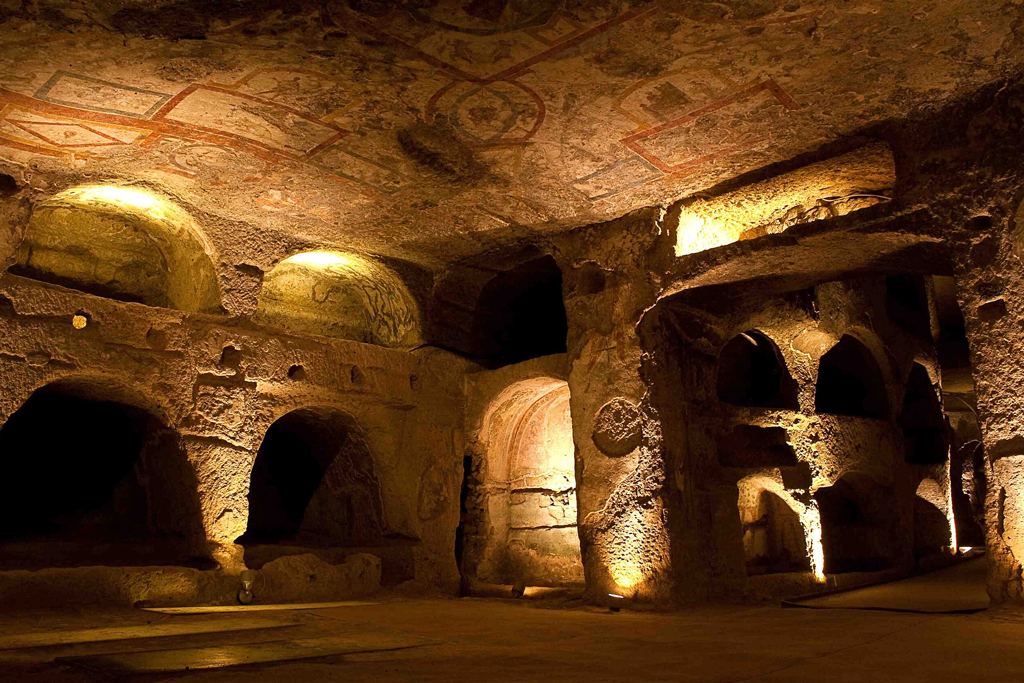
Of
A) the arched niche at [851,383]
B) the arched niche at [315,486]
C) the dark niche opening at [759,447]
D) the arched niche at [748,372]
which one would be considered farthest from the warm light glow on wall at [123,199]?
the arched niche at [851,383]

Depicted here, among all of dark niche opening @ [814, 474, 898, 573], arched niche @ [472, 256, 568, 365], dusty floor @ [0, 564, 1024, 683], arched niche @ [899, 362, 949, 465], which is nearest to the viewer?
dusty floor @ [0, 564, 1024, 683]

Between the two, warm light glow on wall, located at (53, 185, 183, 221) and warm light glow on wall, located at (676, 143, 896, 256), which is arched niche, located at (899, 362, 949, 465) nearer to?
warm light glow on wall, located at (676, 143, 896, 256)

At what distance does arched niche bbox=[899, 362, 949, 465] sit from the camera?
10.8 meters

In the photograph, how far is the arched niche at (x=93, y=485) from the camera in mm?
6746

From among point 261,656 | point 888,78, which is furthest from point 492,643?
point 888,78

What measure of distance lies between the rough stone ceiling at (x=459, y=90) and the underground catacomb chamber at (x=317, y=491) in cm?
250

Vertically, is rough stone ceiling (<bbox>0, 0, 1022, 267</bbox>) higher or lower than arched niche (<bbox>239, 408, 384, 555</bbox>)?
higher

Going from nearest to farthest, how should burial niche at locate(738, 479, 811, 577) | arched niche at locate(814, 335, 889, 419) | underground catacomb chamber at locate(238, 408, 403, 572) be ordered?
underground catacomb chamber at locate(238, 408, 403, 572) → burial niche at locate(738, 479, 811, 577) → arched niche at locate(814, 335, 889, 419)

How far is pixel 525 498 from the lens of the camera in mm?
9203

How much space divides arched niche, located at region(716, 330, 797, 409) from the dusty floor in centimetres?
461

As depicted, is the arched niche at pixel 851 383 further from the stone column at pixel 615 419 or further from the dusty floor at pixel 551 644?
the dusty floor at pixel 551 644

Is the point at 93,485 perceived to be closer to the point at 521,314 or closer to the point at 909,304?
the point at 521,314

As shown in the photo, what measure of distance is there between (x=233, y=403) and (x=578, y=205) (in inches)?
132

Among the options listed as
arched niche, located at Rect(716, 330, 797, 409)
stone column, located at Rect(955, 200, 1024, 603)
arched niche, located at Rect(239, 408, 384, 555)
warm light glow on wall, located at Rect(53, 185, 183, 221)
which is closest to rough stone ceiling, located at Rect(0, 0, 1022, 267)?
warm light glow on wall, located at Rect(53, 185, 183, 221)
